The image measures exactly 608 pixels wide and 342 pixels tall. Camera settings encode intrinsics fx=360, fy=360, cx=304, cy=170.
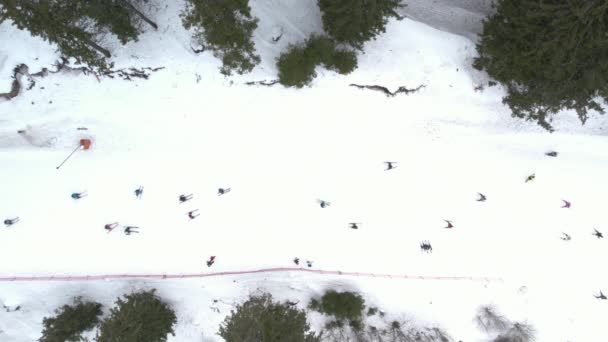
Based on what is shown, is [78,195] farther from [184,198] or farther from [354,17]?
[354,17]

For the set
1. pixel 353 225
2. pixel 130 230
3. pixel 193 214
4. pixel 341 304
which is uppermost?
pixel 353 225

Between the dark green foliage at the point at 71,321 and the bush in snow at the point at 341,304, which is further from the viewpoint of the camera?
the bush in snow at the point at 341,304

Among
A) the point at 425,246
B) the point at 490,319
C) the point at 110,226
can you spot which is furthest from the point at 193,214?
the point at 490,319

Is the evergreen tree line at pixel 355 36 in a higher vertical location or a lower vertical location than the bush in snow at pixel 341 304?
higher

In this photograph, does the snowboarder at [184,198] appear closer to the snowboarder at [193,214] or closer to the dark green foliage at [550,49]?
the snowboarder at [193,214]

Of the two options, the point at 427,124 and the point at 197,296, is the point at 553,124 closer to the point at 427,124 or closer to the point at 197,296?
the point at 427,124

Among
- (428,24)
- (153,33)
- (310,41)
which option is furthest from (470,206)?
(153,33)

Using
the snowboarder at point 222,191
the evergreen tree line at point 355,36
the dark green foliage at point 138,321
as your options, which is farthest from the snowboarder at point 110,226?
the evergreen tree line at point 355,36
